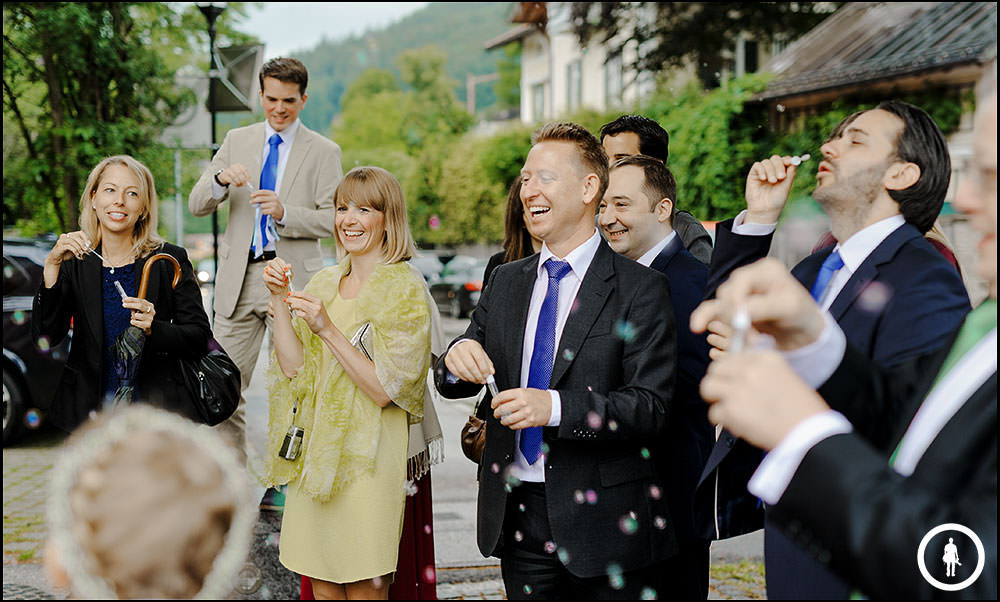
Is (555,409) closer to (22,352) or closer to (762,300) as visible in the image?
(762,300)

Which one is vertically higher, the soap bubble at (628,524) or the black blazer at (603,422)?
the black blazer at (603,422)

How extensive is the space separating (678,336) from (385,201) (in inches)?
52.1

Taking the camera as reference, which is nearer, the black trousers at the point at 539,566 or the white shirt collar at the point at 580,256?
the black trousers at the point at 539,566

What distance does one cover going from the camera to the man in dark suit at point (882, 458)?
4.27 feet

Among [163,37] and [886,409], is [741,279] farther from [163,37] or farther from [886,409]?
[163,37]

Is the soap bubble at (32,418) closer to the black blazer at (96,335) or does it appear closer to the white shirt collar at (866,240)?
the black blazer at (96,335)

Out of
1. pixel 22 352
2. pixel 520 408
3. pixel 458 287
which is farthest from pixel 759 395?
pixel 458 287

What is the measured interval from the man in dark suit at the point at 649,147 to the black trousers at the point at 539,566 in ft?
5.45

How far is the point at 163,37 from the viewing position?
46.2ft

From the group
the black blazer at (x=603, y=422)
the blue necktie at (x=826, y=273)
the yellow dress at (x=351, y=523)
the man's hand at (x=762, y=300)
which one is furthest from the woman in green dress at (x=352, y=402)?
the man's hand at (x=762, y=300)

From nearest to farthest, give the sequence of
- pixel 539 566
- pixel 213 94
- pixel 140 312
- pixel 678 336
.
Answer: pixel 539 566 < pixel 678 336 < pixel 140 312 < pixel 213 94

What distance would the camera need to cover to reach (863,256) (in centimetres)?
236

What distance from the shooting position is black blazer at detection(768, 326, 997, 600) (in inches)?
50.9

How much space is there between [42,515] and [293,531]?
3001 millimetres
